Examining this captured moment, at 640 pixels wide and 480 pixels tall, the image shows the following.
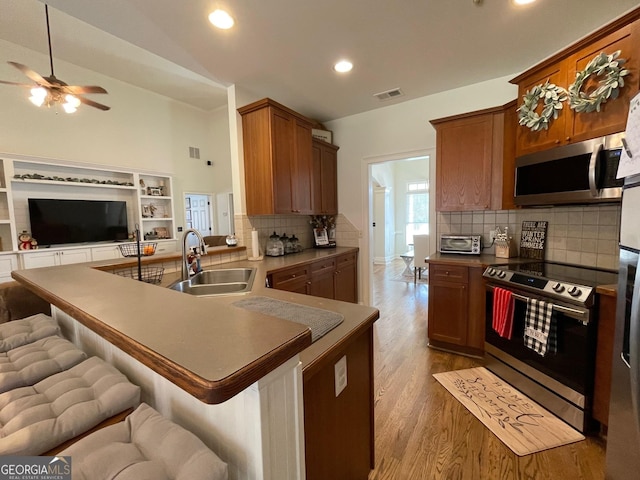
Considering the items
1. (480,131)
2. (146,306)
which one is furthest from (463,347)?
(146,306)

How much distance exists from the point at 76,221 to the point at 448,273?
577 centimetres

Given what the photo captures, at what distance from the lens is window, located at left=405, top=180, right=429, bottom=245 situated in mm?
8141

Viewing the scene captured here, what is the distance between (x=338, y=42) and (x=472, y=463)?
10.0 feet

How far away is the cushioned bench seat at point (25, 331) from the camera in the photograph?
1239mm

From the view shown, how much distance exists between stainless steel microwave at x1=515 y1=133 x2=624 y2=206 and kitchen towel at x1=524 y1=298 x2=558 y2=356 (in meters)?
0.78

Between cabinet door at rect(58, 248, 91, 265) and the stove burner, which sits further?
cabinet door at rect(58, 248, 91, 265)

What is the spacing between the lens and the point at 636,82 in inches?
63.9

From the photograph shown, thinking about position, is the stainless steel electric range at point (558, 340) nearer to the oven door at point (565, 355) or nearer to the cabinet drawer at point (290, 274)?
the oven door at point (565, 355)

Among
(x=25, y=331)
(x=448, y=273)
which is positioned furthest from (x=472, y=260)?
(x=25, y=331)

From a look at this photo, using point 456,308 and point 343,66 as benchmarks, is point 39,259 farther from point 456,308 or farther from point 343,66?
point 456,308

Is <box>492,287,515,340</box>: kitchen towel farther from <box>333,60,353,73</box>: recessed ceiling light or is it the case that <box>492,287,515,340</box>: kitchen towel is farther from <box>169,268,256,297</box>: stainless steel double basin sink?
<box>333,60,353,73</box>: recessed ceiling light

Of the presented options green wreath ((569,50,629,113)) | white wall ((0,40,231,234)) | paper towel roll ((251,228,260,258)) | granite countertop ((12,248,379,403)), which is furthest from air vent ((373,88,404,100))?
white wall ((0,40,231,234))

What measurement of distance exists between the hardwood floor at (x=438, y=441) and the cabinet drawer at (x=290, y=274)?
1107 millimetres

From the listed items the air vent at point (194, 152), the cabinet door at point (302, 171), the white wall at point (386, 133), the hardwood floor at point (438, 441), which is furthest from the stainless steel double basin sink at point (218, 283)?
the air vent at point (194, 152)
